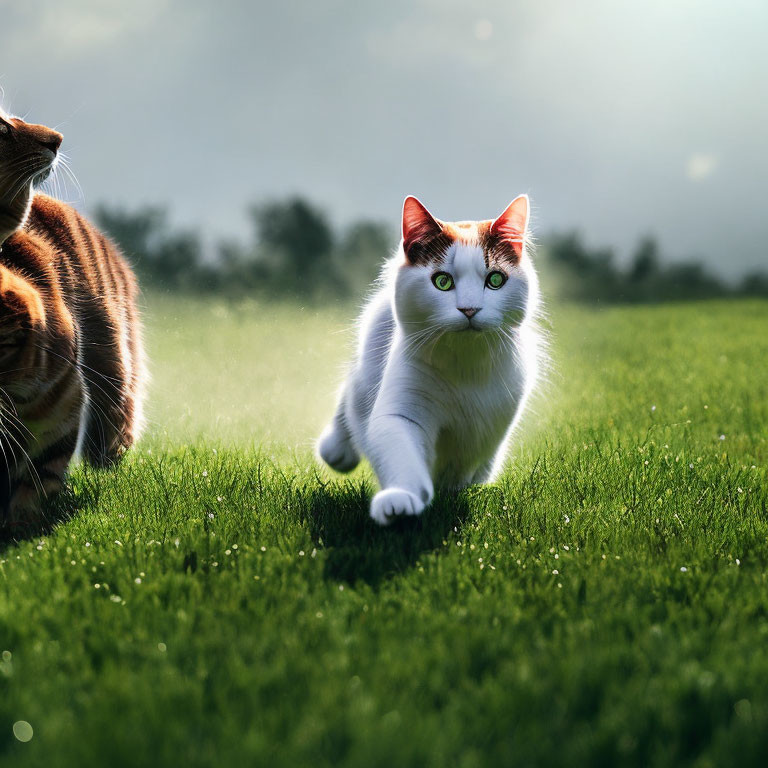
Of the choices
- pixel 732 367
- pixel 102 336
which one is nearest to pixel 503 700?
pixel 102 336

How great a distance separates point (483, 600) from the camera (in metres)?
2.60

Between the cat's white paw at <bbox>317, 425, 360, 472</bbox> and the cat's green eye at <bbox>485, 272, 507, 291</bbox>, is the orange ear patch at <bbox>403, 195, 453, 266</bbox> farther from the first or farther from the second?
the cat's white paw at <bbox>317, 425, 360, 472</bbox>

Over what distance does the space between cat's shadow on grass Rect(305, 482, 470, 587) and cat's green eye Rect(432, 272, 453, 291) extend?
0.92 metres

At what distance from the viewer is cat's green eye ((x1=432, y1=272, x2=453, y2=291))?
3203 millimetres

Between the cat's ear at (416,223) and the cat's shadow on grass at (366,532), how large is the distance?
1.08m

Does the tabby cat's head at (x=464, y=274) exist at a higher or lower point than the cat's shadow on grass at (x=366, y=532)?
higher

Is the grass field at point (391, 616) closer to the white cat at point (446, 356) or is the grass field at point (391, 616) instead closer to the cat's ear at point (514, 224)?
the white cat at point (446, 356)

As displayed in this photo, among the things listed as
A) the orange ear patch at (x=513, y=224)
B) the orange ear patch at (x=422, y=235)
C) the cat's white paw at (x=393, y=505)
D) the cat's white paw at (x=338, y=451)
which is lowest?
the cat's white paw at (x=338, y=451)

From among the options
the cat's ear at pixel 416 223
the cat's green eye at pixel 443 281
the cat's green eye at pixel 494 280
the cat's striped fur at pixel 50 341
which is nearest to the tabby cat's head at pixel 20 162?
the cat's striped fur at pixel 50 341

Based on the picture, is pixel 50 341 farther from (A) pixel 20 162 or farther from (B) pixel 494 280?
(B) pixel 494 280

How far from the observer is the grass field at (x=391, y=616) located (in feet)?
6.18

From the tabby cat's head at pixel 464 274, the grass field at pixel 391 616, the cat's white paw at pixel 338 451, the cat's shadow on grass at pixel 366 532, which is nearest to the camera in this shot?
the grass field at pixel 391 616

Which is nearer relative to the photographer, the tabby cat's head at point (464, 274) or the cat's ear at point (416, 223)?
the tabby cat's head at point (464, 274)

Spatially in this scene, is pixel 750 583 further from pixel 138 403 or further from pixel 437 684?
pixel 138 403
